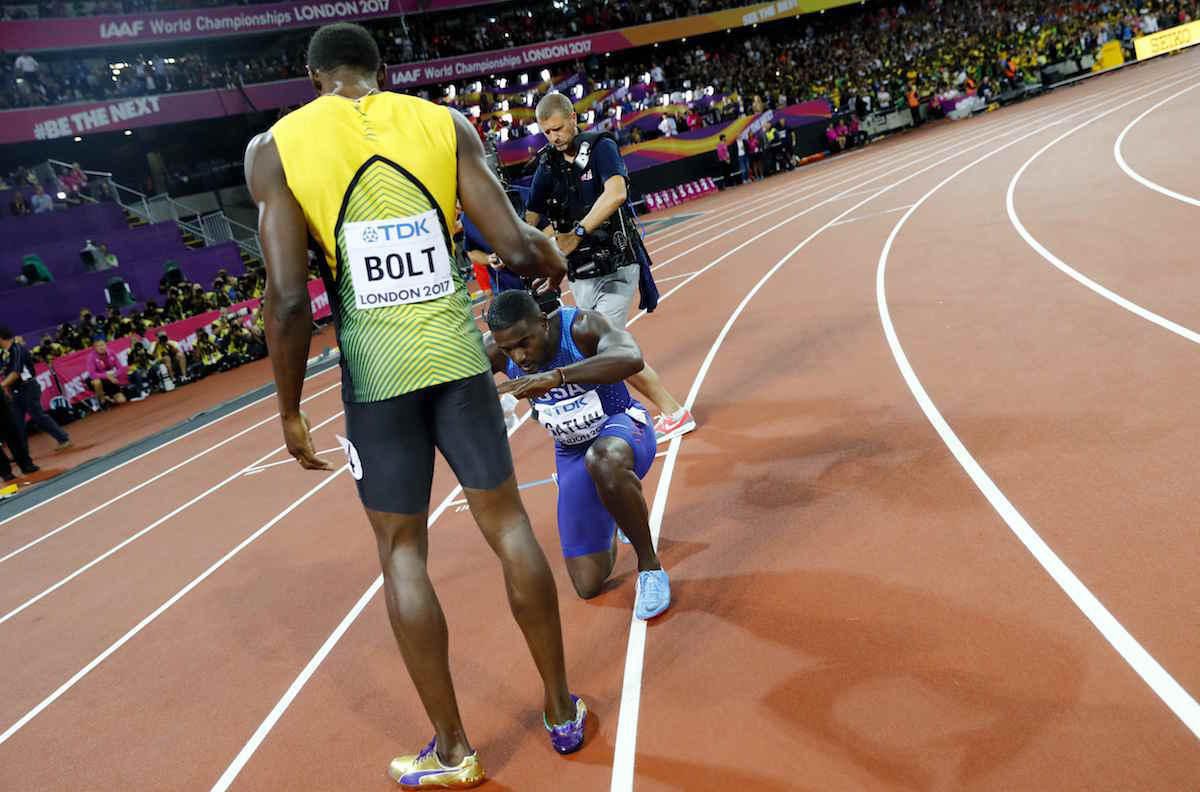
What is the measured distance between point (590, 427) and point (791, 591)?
1143mm

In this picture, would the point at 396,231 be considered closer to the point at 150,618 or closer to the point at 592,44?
the point at 150,618

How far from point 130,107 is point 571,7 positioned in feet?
66.6

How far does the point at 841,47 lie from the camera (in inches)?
1555

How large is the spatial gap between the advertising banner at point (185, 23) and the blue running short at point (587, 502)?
→ 27514mm

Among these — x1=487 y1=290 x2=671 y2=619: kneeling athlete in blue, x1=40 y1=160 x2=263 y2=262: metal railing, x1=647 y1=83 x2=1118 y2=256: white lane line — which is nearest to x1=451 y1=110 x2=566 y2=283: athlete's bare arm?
x1=487 y1=290 x2=671 y2=619: kneeling athlete in blue

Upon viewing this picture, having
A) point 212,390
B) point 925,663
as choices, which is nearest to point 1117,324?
point 925,663

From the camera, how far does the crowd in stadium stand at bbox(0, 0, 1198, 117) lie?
109 ft

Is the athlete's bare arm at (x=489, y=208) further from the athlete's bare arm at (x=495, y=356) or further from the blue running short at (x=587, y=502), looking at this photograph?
the blue running short at (x=587, y=502)

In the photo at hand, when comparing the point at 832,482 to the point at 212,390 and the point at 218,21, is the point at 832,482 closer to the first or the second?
the point at 212,390

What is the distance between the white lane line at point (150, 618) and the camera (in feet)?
14.0

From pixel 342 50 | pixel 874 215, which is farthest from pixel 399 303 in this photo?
pixel 874 215

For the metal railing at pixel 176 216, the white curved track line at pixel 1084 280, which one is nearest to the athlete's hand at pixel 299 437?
the white curved track line at pixel 1084 280

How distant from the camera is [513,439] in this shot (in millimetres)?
6992

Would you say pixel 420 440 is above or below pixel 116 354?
above
